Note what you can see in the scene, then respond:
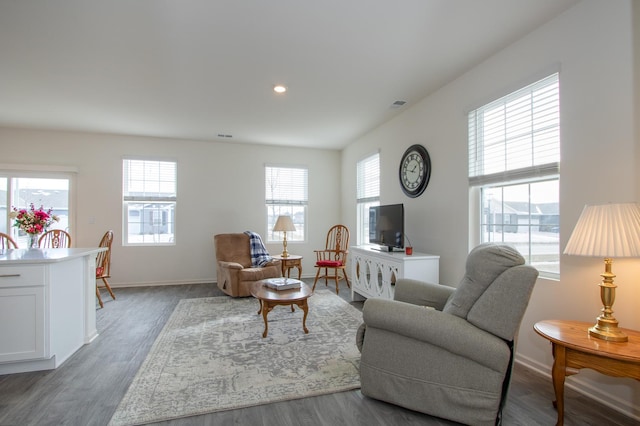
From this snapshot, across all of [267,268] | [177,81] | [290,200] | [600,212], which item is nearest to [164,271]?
[267,268]

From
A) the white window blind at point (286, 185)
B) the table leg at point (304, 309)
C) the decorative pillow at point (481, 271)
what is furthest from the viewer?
the white window blind at point (286, 185)

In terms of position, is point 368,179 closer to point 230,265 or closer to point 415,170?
point 415,170

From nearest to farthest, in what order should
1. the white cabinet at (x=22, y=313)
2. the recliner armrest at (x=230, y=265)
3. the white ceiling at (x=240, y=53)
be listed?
the white ceiling at (x=240, y=53) < the white cabinet at (x=22, y=313) < the recliner armrest at (x=230, y=265)

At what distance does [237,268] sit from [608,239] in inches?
159

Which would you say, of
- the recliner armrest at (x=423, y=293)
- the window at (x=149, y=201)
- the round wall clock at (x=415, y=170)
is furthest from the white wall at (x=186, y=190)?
the recliner armrest at (x=423, y=293)

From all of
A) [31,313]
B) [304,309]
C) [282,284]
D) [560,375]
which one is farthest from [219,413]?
[560,375]

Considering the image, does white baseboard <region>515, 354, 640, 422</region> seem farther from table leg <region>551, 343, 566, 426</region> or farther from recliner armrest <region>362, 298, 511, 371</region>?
recliner armrest <region>362, 298, 511, 371</region>

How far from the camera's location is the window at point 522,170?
2385mm

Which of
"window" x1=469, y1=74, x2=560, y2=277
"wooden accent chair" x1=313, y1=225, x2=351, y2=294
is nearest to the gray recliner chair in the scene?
"window" x1=469, y1=74, x2=560, y2=277

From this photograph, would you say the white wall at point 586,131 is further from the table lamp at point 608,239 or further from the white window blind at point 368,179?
the white window blind at point 368,179

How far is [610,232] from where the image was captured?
1.63 meters

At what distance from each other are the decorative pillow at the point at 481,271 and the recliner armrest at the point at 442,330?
9 centimetres

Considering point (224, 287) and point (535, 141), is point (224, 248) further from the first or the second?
point (535, 141)

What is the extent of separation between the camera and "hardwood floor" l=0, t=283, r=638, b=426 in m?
1.84
